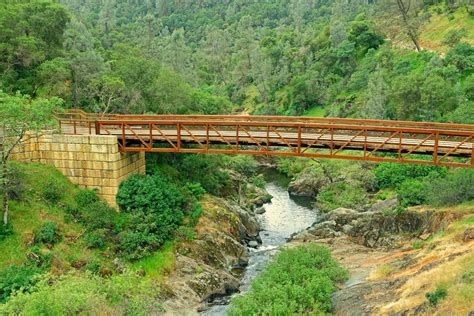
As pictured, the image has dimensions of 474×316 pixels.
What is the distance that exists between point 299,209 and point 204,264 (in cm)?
2111

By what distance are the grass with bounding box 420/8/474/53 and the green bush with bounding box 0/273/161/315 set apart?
6523cm

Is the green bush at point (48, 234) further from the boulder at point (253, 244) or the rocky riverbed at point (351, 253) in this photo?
the boulder at point (253, 244)

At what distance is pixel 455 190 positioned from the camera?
37656 mm

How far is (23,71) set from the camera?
1882 inches

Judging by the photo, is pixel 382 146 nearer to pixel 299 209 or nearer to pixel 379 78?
pixel 299 209

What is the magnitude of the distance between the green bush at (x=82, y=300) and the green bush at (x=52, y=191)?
11.2 m

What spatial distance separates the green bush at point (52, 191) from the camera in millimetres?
34469

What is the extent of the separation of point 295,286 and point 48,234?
16.0 metres

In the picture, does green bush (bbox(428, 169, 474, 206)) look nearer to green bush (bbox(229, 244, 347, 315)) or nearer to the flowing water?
green bush (bbox(229, 244, 347, 315))

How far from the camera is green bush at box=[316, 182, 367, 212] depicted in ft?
163

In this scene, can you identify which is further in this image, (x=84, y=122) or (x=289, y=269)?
(x=84, y=122)

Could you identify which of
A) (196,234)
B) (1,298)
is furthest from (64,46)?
(1,298)

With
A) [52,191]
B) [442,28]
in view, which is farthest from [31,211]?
[442,28]

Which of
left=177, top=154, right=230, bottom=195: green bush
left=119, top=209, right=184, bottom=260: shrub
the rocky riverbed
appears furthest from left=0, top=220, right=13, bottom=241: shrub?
left=177, top=154, right=230, bottom=195: green bush
